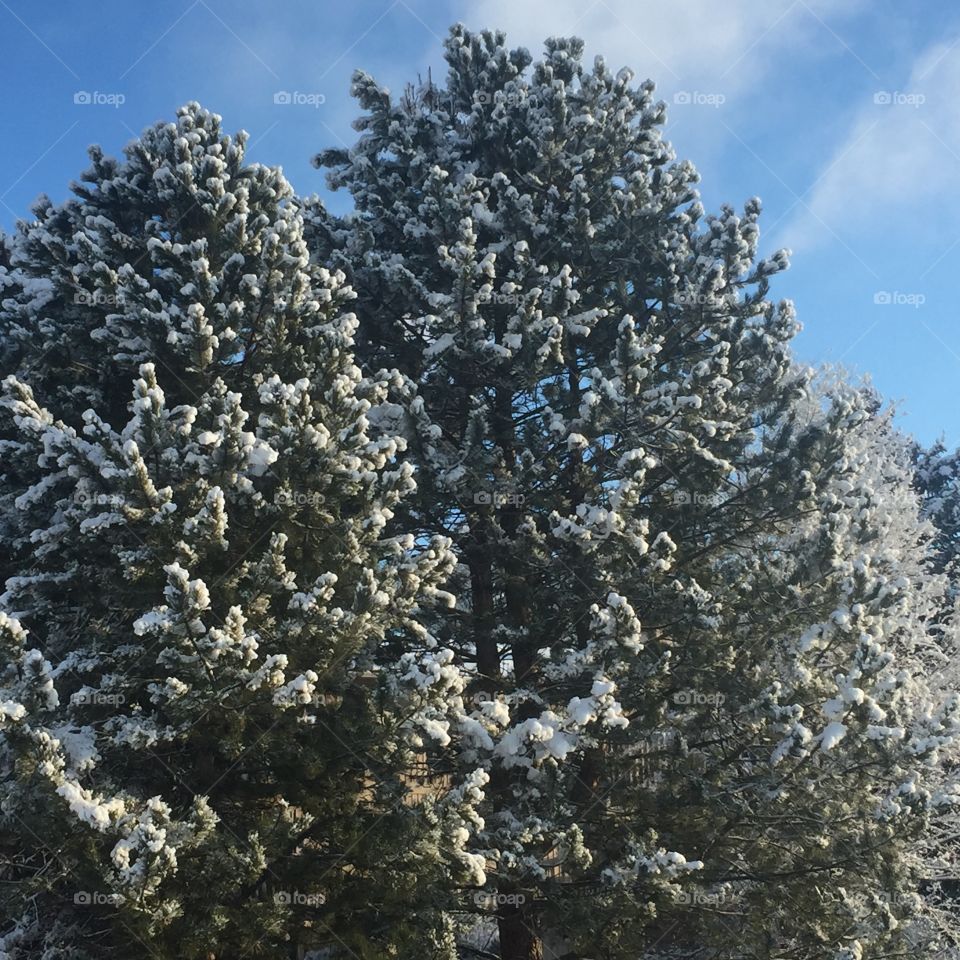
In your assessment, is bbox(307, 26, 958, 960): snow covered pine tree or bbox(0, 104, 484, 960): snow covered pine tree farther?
bbox(307, 26, 958, 960): snow covered pine tree

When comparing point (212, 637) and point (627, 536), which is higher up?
point (627, 536)

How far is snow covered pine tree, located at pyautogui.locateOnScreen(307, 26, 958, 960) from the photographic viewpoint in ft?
27.5

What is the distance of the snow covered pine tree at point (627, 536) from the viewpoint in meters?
8.38

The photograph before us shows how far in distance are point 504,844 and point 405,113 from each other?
10.1 m

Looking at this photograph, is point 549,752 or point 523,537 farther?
point 523,537

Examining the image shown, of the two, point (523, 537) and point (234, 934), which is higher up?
point (523, 537)

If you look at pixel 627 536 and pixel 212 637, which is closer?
pixel 212 637

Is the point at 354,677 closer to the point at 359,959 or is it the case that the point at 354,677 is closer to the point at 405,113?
the point at 359,959

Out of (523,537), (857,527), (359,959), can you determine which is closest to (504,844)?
(359,959)

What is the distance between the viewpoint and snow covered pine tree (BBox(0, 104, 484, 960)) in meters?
6.39

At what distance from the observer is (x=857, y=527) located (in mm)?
9625

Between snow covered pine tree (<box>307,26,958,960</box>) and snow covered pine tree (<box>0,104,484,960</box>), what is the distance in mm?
1292

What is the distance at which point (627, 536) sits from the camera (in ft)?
29.5

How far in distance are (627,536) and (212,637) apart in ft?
14.7
